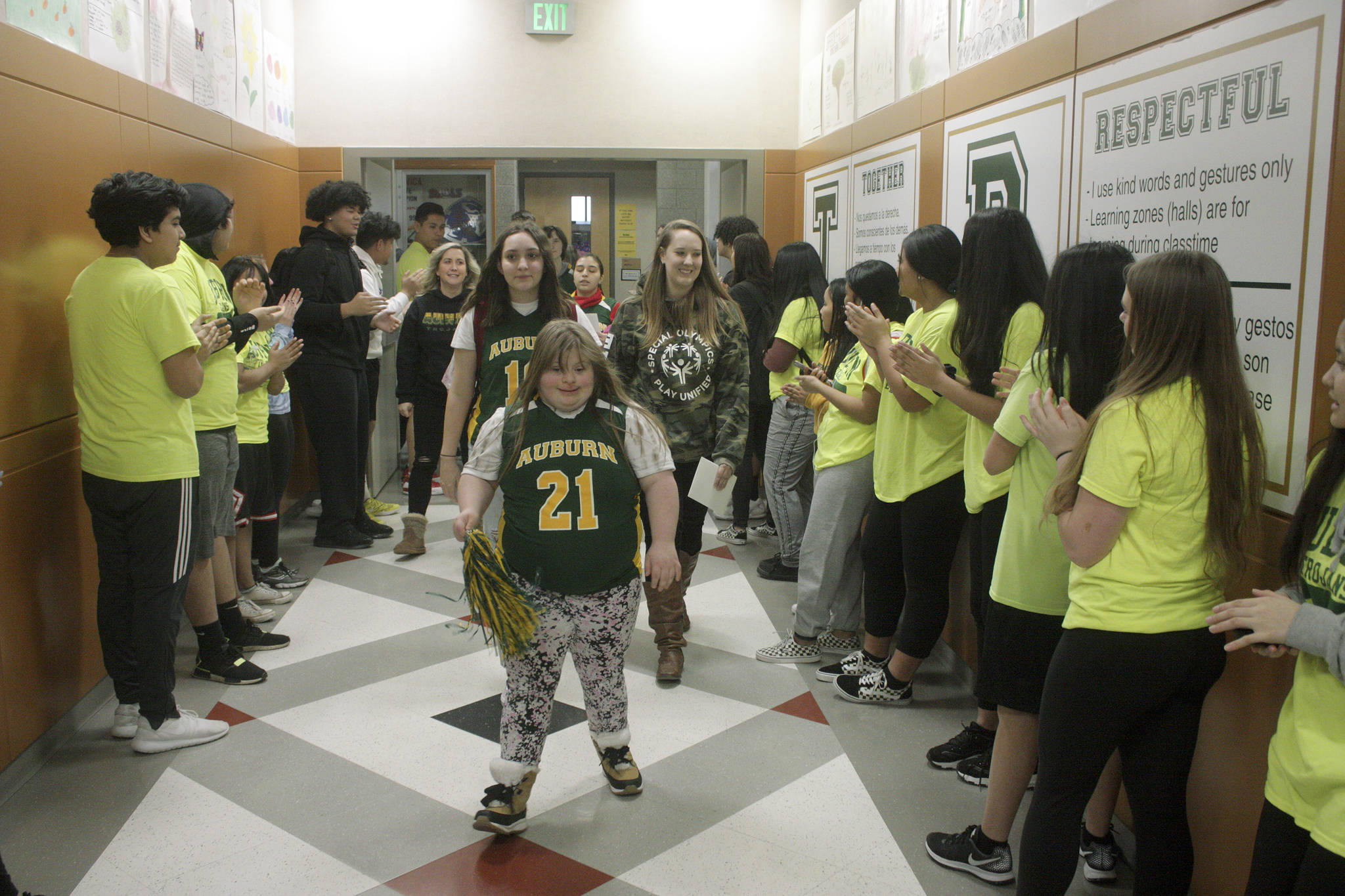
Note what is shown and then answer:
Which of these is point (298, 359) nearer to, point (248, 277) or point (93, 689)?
point (248, 277)

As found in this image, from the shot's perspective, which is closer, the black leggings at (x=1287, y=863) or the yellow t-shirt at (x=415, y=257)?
the black leggings at (x=1287, y=863)

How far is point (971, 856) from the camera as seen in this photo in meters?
2.27

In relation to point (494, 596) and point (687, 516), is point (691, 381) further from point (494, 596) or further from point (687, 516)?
point (494, 596)

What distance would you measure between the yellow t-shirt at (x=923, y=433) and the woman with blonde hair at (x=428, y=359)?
2543 mm

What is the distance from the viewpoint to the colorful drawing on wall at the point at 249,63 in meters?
4.92

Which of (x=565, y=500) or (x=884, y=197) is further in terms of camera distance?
(x=884, y=197)

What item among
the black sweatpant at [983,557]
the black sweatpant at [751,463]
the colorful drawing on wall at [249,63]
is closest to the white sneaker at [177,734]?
the black sweatpant at [983,557]

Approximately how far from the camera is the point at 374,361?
567 centimetres

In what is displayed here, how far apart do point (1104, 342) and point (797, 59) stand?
4.74m

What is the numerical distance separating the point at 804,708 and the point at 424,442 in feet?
8.63

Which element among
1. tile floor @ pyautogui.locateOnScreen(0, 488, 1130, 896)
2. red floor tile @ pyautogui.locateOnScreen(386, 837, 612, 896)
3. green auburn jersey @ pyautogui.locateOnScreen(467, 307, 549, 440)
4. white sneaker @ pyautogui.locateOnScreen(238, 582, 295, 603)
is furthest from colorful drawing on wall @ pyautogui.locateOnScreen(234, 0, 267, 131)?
red floor tile @ pyautogui.locateOnScreen(386, 837, 612, 896)

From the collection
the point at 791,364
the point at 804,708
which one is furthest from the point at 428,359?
the point at 804,708

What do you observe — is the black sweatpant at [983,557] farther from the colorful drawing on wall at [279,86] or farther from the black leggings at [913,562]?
the colorful drawing on wall at [279,86]

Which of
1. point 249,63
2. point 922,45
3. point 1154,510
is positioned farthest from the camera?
point 249,63
